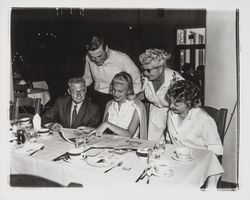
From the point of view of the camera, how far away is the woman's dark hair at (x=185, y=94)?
6.16 ft

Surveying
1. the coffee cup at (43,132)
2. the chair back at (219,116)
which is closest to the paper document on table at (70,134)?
the coffee cup at (43,132)

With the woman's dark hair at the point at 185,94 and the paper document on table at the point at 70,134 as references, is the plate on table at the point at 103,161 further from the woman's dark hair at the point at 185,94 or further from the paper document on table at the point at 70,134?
the woman's dark hair at the point at 185,94

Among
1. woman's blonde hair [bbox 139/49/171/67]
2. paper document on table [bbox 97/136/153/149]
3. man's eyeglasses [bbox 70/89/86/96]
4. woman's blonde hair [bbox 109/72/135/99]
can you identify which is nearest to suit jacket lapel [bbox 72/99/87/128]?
man's eyeglasses [bbox 70/89/86/96]

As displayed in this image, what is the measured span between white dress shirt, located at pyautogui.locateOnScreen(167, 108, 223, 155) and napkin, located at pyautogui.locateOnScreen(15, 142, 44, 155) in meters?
0.89

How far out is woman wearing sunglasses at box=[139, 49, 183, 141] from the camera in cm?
219

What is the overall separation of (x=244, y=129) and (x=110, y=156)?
822mm

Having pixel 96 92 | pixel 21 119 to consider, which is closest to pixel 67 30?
pixel 96 92

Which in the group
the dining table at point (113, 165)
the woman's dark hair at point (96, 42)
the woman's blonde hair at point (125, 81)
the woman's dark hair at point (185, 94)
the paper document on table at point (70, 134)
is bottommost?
the dining table at point (113, 165)

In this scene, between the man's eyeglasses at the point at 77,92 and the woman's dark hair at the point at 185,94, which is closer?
the woman's dark hair at the point at 185,94

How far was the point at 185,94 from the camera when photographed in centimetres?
188

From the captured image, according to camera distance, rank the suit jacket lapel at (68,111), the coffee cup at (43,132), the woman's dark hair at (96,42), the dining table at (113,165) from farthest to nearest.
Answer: the suit jacket lapel at (68,111)
the woman's dark hair at (96,42)
the coffee cup at (43,132)
the dining table at (113,165)

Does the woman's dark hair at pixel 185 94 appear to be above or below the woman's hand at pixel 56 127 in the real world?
above

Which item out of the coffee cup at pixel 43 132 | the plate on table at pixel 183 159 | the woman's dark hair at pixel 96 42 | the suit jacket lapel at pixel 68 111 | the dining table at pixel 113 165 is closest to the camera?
the dining table at pixel 113 165

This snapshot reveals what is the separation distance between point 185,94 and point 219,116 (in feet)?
0.96
